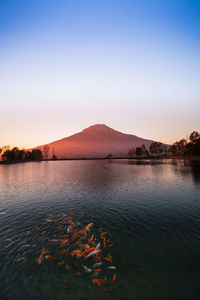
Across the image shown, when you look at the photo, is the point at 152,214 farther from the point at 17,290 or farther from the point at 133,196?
the point at 17,290

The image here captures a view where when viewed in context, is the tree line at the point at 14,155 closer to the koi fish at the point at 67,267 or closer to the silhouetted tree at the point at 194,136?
the koi fish at the point at 67,267

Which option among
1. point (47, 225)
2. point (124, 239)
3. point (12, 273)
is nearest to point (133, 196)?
point (124, 239)

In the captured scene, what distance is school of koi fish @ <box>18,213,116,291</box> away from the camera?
30.1 ft

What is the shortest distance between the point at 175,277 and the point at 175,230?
21.7 ft

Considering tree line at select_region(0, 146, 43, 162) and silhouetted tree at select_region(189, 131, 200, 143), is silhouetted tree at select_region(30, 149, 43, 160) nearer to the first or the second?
tree line at select_region(0, 146, 43, 162)

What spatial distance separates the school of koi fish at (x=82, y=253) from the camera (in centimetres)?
918

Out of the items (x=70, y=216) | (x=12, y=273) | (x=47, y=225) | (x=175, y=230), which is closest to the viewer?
(x=12, y=273)

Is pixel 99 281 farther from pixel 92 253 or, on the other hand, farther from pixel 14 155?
pixel 14 155

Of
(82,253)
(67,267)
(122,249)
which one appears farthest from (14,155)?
(122,249)

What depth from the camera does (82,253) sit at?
1072 centimetres

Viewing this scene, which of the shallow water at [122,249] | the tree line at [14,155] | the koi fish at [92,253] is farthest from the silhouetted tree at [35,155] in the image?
the koi fish at [92,253]

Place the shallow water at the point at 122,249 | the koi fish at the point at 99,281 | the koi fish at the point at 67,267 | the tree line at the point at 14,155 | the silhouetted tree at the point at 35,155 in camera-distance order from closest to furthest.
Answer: the shallow water at the point at 122,249
the koi fish at the point at 99,281
the koi fish at the point at 67,267
the tree line at the point at 14,155
the silhouetted tree at the point at 35,155

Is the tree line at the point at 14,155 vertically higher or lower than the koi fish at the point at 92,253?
higher

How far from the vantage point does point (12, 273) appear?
30.8 ft
